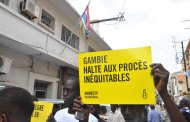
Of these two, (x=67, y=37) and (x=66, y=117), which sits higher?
(x=67, y=37)

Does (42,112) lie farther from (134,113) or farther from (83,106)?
(134,113)

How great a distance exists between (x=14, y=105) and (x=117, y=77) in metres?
1.13

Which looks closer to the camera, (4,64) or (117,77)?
(117,77)

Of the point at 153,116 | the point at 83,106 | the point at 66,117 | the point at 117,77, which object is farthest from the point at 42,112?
the point at 153,116

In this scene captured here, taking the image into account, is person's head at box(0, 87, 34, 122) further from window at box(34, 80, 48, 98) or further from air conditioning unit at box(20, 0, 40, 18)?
window at box(34, 80, 48, 98)

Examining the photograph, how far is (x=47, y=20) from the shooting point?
11742 millimetres

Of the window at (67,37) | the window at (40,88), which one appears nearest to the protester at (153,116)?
the window at (40,88)

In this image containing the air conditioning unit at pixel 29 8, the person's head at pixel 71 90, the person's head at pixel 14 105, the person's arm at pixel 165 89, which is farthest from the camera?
the air conditioning unit at pixel 29 8

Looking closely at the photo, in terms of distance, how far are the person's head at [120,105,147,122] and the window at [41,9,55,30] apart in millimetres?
9249

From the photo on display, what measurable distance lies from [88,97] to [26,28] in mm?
6823

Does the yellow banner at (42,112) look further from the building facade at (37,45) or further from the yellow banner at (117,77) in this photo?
the building facade at (37,45)

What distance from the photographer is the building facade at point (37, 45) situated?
8.35m

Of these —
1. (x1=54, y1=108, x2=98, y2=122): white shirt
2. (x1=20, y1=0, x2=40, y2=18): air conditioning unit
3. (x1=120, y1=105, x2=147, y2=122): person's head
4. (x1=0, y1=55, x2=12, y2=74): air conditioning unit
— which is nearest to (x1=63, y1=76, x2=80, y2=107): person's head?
(x1=54, y1=108, x2=98, y2=122): white shirt

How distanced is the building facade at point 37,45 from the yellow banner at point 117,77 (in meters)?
5.35
